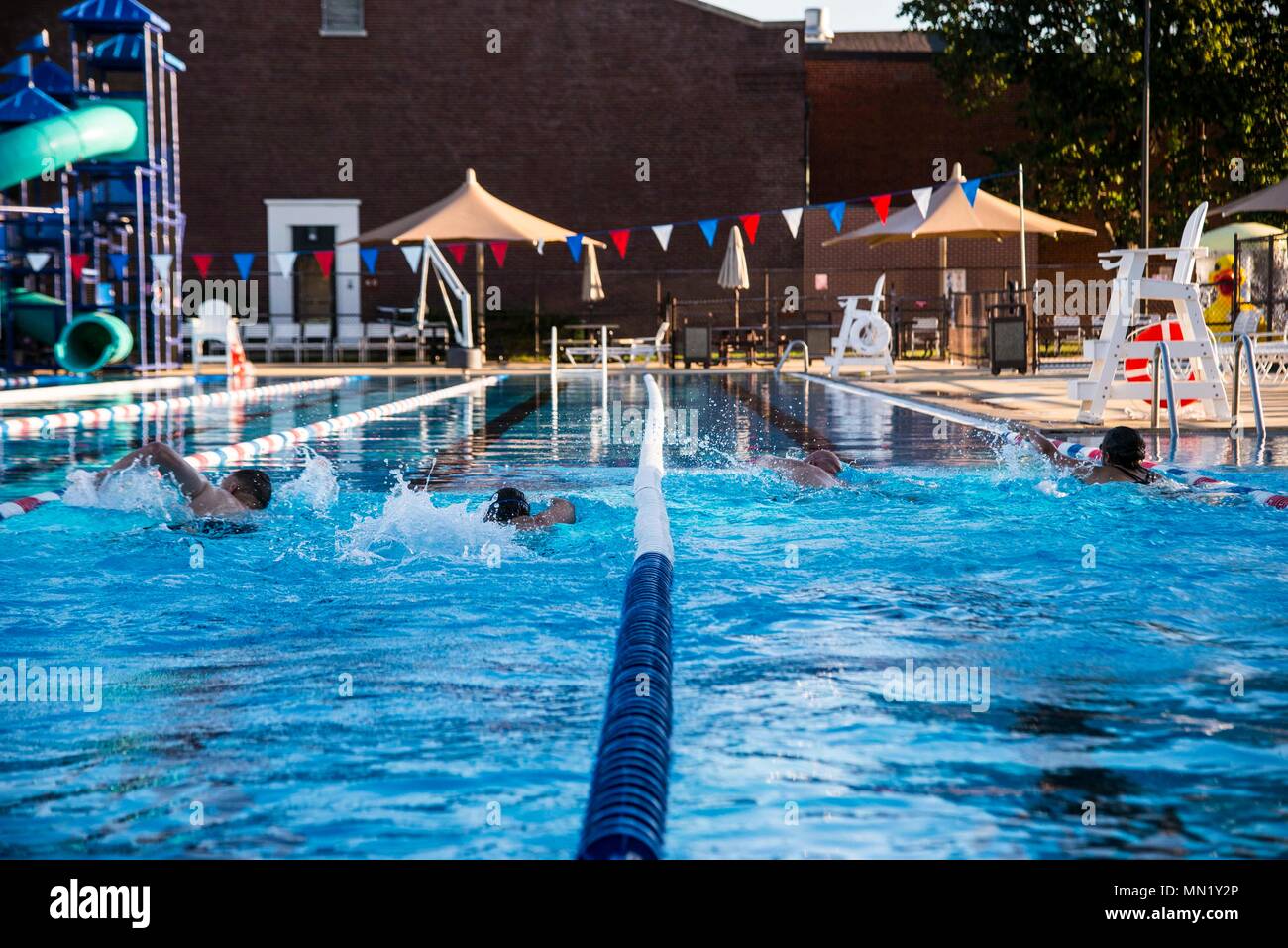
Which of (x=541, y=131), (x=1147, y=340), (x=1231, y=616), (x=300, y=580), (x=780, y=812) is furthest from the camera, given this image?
(x=541, y=131)

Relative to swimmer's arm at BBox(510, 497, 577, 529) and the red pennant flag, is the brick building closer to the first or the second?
the red pennant flag

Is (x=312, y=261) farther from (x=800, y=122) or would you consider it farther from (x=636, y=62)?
(x=800, y=122)

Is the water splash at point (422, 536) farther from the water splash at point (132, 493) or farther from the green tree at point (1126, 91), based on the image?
the green tree at point (1126, 91)

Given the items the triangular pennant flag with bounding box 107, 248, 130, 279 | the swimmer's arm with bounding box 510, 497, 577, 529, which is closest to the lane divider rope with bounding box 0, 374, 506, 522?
the swimmer's arm with bounding box 510, 497, 577, 529

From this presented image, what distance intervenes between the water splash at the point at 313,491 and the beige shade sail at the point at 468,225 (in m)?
15.0

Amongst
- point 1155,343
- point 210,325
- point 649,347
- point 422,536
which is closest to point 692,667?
A: point 422,536

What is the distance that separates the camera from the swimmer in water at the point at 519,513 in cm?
656

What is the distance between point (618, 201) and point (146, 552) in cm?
2563

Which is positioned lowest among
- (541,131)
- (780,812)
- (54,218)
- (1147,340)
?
(780,812)

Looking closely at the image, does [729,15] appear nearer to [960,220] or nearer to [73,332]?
[960,220]

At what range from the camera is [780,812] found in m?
3.00

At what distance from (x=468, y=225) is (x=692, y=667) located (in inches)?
766

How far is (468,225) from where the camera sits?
23078 mm
